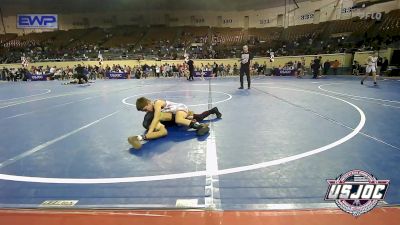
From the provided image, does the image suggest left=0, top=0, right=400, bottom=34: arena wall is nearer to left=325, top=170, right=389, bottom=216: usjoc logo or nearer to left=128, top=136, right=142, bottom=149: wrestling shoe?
left=128, top=136, right=142, bottom=149: wrestling shoe

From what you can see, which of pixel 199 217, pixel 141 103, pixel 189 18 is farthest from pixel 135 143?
pixel 189 18

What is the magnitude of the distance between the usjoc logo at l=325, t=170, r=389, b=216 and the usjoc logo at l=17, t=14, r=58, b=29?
35.7m

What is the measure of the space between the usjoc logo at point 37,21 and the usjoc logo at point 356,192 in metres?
35.7

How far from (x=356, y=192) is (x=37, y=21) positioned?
123ft

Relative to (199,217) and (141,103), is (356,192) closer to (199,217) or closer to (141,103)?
(199,217)

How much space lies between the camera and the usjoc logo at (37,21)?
103 ft

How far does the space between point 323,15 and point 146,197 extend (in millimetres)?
34642

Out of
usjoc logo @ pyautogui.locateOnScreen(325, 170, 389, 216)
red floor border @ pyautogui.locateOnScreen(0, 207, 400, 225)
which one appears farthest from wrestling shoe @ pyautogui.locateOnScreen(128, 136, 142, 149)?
usjoc logo @ pyautogui.locateOnScreen(325, 170, 389, 216)

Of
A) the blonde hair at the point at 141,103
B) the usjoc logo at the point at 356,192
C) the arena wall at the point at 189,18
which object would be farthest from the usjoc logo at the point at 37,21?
the usjoc logo at the point at 356,192

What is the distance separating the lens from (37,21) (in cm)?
3172

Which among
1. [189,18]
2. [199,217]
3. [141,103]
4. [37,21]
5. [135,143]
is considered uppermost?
[189,18]

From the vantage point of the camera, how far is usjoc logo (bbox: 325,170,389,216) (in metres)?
2.09

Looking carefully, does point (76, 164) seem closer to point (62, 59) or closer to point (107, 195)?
point (107, 195)

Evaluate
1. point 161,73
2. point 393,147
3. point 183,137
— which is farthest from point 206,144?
point 161,73
